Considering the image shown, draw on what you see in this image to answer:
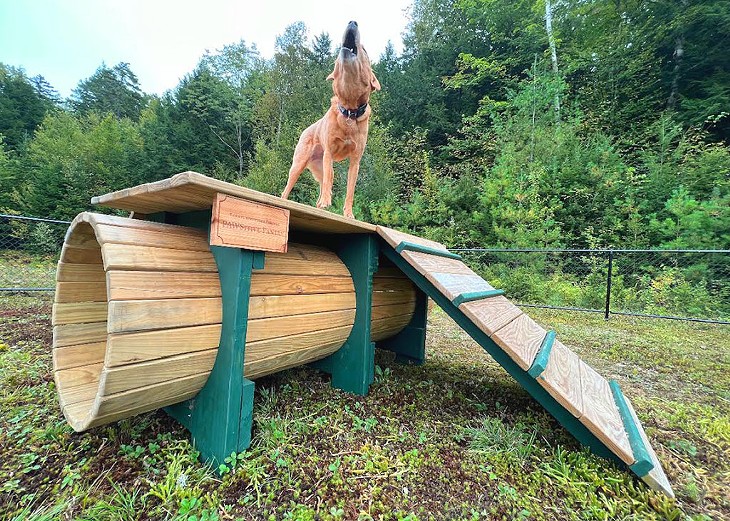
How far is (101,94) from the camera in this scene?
2419 cm

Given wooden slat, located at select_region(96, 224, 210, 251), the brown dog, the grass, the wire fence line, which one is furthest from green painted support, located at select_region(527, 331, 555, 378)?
the wire fence line

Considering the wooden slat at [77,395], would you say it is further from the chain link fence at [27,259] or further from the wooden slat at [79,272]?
the chain link fence at [27,259]

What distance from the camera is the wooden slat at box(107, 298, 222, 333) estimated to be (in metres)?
0.95

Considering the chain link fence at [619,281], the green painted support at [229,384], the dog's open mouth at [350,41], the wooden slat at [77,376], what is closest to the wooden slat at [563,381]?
the green painted support at [229,384]

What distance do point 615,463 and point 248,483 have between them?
152cm

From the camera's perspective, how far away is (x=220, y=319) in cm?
125

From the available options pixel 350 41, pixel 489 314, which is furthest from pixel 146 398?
pixel 350 41

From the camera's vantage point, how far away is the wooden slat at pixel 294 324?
4.51ft

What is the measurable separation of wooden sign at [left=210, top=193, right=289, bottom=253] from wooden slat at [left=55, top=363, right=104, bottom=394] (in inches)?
36.8

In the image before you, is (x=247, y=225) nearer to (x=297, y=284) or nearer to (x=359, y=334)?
(x=297, y=284)

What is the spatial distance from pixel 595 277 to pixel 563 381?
5461mm

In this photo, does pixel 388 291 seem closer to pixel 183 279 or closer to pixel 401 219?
pixel 183 279

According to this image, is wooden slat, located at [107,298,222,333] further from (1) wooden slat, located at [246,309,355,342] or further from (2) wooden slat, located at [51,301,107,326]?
(2) wooden slat, located at [51,301,107,326]

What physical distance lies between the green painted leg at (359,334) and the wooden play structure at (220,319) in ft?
0.08
